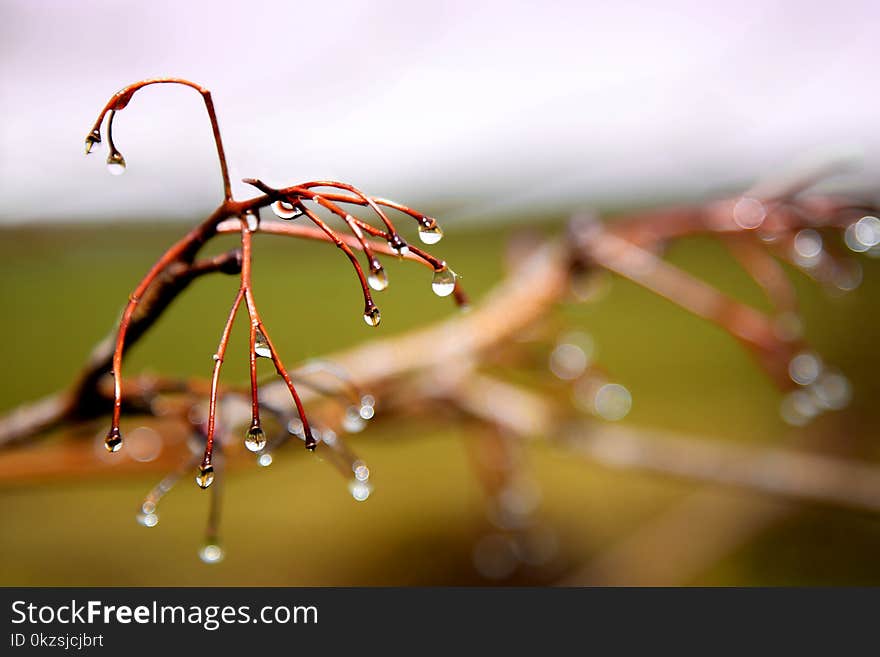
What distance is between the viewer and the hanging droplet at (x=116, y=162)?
27cm

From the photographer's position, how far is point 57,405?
353mm

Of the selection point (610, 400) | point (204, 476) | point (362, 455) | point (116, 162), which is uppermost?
point (362, 455)

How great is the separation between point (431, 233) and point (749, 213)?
34 cm

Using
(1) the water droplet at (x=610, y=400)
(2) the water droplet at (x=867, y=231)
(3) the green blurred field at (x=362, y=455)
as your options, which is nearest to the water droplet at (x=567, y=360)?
(1) the water droplet at (x=610, y=400)

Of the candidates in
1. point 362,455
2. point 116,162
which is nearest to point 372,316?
point 116,162

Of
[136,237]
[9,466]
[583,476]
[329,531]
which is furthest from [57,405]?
[583,476]

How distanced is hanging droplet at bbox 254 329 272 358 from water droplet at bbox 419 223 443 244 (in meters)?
0.07

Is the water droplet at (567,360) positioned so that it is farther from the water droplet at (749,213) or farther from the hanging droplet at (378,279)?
the hanging droplet at (378,279)

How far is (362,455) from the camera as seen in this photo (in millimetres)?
1419

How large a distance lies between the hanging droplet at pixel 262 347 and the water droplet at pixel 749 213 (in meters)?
0.39

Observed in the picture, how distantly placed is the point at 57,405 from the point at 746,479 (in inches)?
29.8

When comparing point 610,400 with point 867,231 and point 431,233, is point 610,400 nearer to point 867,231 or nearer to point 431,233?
point 867,231

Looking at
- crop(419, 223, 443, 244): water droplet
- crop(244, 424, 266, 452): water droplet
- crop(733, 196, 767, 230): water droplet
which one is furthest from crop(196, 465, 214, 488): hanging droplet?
crop(733, 196, 767, 230): water droplet

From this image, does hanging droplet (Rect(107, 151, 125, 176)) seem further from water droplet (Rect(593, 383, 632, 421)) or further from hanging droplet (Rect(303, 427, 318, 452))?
water droplet (Rect(593, 383, 632, 421))
